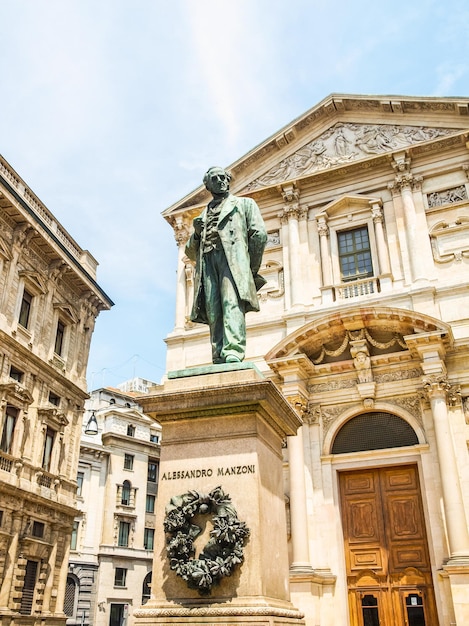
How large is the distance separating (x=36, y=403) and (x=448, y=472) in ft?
45.6

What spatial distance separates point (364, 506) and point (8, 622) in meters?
11.4

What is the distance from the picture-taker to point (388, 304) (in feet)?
53.4

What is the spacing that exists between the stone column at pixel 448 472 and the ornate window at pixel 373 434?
3.49 ft

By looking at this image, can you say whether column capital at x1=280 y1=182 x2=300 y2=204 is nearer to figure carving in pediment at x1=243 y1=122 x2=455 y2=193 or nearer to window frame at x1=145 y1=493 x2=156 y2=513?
figure carving in pediment at x1=243 y1=122 x2=455 y2=193

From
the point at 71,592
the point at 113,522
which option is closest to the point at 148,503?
the point at 113,522

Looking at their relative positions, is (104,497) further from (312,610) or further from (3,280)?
(312,610)

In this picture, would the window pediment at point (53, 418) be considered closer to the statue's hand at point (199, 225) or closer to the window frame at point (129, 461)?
the statue's hand at point (199, 225)

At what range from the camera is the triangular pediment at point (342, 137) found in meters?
18.2

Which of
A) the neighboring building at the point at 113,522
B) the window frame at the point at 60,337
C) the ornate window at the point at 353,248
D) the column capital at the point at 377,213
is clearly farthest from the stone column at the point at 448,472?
the neighboring building at the point at 113,522

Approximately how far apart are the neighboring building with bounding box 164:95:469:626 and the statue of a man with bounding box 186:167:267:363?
866cm

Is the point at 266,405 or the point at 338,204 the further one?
the point at 338,204

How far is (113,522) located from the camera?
38.5 m

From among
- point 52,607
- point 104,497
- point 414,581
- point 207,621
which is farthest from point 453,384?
point 104,497

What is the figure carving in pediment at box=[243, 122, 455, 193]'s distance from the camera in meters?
18.5
